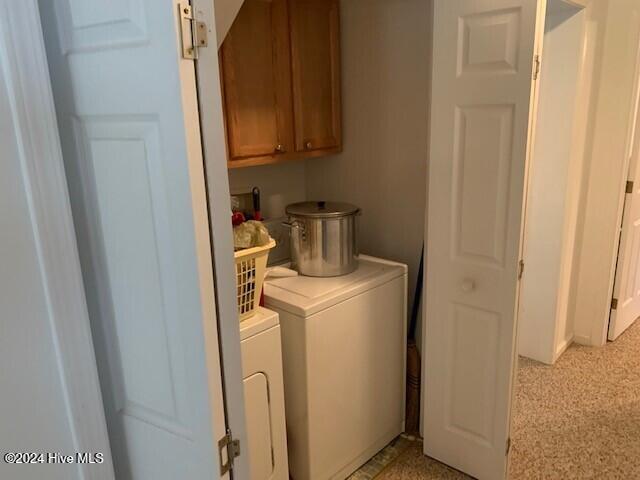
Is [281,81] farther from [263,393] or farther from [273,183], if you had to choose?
[263,393]

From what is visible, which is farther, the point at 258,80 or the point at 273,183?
the point at 273,183

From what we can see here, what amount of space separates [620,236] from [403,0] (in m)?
2.03

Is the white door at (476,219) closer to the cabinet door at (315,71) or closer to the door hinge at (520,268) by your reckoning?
the door hinge at (520,268)

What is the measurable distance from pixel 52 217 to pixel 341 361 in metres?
1.34

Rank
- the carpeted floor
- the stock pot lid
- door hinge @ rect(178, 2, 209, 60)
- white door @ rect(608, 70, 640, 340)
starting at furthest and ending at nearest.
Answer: white door @ rect(608, 70, 640, 340)
the carpeted floor
the stock pot lid
door hinge @ rect(178, 2, 209, 60)

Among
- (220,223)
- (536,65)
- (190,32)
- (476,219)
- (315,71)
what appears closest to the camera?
(190,32)

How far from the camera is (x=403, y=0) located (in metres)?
2.21

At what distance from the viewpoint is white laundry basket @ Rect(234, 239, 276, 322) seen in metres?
1.66

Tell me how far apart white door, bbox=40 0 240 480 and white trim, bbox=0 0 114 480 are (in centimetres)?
3

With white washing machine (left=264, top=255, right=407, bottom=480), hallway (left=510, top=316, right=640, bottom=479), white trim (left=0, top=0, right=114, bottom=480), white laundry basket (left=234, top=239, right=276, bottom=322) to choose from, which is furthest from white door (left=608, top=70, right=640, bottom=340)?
white trim (left=0, top=0, right=114, bottom=480)

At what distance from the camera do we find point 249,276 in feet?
5.60

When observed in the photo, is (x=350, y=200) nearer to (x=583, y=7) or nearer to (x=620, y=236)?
(x=583, y=7)

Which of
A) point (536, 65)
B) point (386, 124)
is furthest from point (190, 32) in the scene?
point (386, 124)

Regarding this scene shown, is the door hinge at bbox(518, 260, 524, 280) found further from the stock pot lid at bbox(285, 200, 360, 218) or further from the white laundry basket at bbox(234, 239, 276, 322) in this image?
the white laundry basket at bbox(234, 239, 276, 322)
